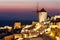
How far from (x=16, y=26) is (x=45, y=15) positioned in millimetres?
3242

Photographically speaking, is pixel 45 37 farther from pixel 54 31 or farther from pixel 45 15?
pixel 45 15

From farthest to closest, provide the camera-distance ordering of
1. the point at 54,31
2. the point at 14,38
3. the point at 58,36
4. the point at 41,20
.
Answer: the point at 41,20, the point at 14,38, the point at 54,31, the point at 58,36

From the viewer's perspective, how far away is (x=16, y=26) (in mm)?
35688

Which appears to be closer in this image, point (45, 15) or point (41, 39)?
point (41, 39)

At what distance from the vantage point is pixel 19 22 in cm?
3647

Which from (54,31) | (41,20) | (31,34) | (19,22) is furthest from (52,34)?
(19,22)

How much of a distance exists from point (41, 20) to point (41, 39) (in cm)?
1204

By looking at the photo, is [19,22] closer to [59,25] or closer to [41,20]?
[41,20]

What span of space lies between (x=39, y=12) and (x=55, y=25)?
797 centimetres

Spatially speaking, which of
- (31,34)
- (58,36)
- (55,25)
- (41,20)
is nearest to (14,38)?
(31,34)

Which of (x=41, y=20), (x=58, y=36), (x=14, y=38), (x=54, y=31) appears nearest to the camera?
(x=58, y=36)

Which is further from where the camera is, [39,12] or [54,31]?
[39,12]

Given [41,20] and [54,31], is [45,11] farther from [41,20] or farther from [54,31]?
[54,31]

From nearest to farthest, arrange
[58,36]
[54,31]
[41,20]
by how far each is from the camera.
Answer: [58,36] < [54,31] < [41,20]
